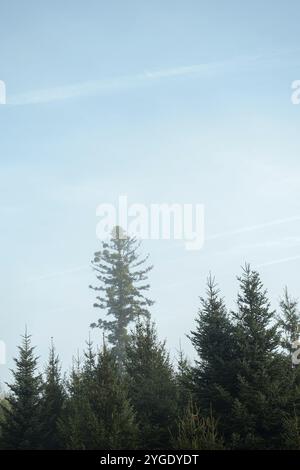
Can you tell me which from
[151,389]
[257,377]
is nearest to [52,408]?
[151,389]

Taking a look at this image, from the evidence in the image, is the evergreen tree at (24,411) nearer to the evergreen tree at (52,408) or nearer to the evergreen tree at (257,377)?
the evergreen tree at (52,408)

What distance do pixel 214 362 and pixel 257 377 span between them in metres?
2.72

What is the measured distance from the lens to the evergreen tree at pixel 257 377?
875 inches

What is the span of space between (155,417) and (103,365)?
4.24 m

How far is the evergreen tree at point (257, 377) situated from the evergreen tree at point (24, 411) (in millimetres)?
13544

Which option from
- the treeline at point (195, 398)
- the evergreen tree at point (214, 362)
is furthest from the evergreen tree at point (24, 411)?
the evergreen tree at point (214, 362)

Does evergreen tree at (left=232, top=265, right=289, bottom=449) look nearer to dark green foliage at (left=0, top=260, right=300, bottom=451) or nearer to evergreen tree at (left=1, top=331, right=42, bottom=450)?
dark green foliage at (left=0, top=260, right=300, bottom=451)

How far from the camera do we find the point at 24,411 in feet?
101

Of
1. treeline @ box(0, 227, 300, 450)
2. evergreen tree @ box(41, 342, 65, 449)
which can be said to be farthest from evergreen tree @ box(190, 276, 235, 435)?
evergreen tree @ box(41, 342, 65, 449)

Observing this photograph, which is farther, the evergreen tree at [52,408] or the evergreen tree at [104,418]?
the evergreen tree at [52,408]

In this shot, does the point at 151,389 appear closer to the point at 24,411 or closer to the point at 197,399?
the point at 197,399

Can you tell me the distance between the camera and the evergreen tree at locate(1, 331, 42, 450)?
29750 millimetres

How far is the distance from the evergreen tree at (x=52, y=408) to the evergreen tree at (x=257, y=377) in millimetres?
11458
